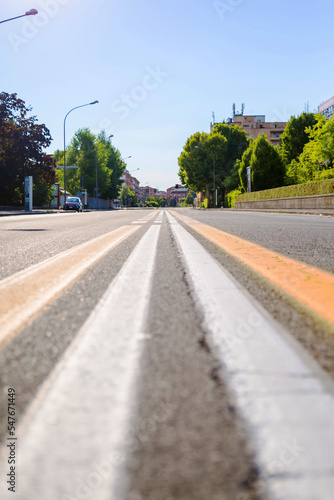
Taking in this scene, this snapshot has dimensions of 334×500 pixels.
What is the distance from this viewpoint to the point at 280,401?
1126mm

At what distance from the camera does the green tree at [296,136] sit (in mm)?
54219

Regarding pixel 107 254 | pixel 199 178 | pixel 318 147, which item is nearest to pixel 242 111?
pixel 199 178

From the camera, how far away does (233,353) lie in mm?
1525

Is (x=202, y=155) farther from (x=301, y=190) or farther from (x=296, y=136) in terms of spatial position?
(x=301, y=190)

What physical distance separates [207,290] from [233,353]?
122cm

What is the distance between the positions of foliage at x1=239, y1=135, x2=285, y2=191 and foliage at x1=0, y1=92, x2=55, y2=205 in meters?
23.7

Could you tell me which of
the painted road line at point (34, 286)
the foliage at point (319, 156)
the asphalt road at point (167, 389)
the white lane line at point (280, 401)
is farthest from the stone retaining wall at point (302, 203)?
the white lane line at point (280, 401)

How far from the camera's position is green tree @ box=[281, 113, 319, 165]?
5422 centimetres

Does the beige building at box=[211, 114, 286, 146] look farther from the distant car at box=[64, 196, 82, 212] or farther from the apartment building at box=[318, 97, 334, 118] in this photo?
the distant car at box=[64, 196, 82, 212]

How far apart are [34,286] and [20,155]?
42.8m

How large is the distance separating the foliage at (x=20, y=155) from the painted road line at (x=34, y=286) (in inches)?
1578

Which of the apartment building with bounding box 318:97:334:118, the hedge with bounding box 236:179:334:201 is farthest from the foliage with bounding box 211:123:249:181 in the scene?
the hedge with bounding box 236:179:334:201

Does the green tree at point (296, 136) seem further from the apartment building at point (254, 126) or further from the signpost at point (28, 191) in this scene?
the apartment building at point (254, 126)

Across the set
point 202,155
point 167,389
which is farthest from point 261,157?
point 167,389
